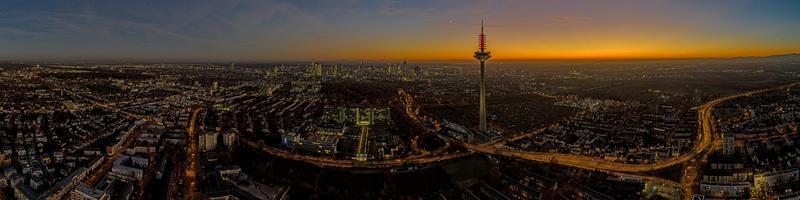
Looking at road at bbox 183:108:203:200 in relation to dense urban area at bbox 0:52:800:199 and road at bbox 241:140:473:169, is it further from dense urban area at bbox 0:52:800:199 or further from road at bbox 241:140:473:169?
road at bbox 241:140:473:169

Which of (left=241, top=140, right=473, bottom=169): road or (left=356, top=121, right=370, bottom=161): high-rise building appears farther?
(left=356, top=121, right=370, bottom=161): high-rise building

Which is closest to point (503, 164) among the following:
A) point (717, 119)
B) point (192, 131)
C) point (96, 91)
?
point (192, 131)

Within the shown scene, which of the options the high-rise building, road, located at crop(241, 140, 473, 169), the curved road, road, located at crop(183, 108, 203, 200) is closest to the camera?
road, located at crop(183, 108, 203, 200)

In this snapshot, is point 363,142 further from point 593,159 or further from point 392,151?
point 593,159

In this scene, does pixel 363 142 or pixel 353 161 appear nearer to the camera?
pixel 353 161

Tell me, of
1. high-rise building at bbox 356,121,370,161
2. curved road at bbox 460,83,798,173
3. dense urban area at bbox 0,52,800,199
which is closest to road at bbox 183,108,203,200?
dense urban area at bbox 0,52,800,199

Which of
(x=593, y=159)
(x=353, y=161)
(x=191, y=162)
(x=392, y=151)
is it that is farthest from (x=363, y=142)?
(x=593, y=159)

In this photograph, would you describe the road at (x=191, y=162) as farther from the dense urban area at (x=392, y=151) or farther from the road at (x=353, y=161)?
the road at (x=353, y=161)

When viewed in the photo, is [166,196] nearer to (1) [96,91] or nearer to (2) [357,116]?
(2) [357,116]

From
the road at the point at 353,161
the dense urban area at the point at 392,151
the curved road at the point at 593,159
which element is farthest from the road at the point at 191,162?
the curved road at the point at 593,159

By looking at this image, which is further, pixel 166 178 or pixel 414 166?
pixel 414 166

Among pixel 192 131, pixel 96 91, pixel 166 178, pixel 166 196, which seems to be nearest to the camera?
pixel 166 196
